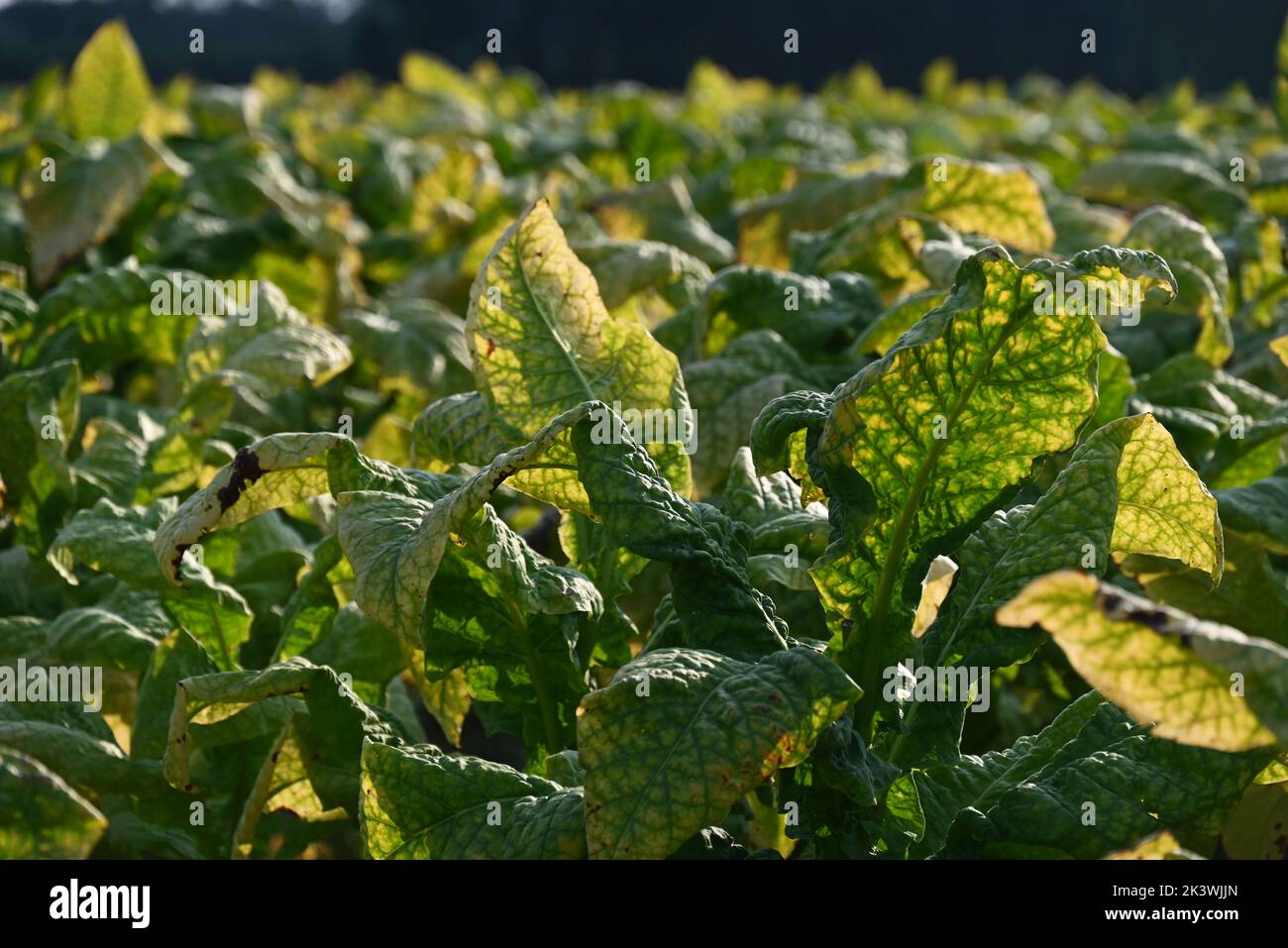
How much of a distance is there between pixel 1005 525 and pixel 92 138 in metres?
3.28

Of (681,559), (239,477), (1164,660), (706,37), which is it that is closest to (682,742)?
(681,559)

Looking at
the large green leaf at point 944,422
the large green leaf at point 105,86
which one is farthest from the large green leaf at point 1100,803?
the large green leaf at point 105,86

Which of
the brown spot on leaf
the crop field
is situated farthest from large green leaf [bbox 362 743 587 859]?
the brown spot on leaf

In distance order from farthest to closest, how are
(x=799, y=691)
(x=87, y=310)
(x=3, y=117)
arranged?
1. (x=3, y=117)
2. (x=87, y=310)
3. (x=799, y=691)

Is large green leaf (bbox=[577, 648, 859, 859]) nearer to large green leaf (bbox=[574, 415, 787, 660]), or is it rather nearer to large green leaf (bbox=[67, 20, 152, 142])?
large green leaf (bbox=[574, 415, 787, 660])

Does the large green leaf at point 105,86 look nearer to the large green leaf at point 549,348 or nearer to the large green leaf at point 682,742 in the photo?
the large green leaf at point 549,348

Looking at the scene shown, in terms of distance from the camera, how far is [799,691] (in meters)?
1.31

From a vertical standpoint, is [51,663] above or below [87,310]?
below

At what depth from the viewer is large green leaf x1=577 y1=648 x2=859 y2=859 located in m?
1.25

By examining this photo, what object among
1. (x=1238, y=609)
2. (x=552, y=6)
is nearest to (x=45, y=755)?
(x=1238, y=609)

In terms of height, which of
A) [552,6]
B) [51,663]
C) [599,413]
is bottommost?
[51,663]

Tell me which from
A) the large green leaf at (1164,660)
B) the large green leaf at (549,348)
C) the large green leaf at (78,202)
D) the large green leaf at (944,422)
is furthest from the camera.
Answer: the large green leaf at (78,202)

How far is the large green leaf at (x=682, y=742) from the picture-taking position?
1.25 metres
